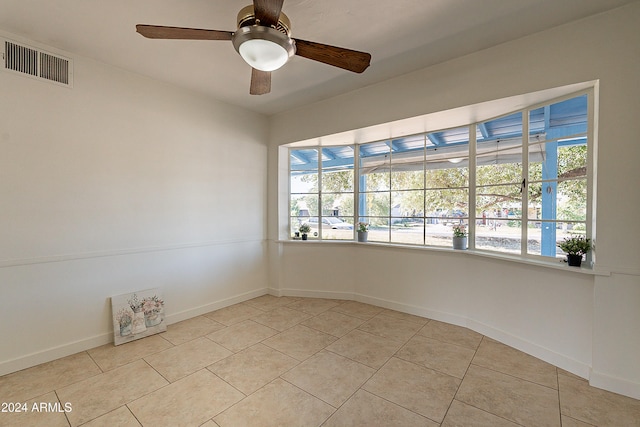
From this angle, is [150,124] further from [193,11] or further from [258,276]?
[258,276]

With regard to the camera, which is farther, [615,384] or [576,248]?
[576,248]

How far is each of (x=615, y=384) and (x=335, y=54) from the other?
308 cm

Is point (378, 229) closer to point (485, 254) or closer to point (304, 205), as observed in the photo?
point (304, 205)

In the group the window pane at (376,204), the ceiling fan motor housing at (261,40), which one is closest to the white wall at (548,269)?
the window pane at (376,204)

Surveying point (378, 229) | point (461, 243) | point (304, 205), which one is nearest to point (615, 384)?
point (461, 243)

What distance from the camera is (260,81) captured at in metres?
2.14

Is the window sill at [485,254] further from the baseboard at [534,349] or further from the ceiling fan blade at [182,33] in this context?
the ceiling fan blade at [182,33]

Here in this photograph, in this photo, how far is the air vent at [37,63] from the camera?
7.34 feet

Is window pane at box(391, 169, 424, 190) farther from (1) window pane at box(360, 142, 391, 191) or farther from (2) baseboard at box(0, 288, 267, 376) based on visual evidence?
(2) baseboard at box(0, 288, 267, 376)

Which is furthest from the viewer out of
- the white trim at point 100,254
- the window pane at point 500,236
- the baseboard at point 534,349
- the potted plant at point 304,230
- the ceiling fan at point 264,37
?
the potted plant at point 304,230

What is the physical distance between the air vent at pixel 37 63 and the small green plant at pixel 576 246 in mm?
4647

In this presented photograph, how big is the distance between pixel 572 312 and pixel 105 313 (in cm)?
427

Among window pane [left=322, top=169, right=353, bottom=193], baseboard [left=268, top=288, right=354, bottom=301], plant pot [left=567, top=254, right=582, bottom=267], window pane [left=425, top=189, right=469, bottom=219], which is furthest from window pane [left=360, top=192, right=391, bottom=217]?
plant pot [left=567, top=254, right=582, bottom=267]

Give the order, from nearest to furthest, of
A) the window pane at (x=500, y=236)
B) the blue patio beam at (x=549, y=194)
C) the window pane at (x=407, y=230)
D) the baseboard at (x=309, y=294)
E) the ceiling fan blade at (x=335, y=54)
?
the ceiling fan blade at (x=335, y=54) → the blue patio beam at (x=549, y=194) → the window pane at (x=500, y=236) → the window pane at (x=407, y=230) → the baseboard at (x=309, y=294)
